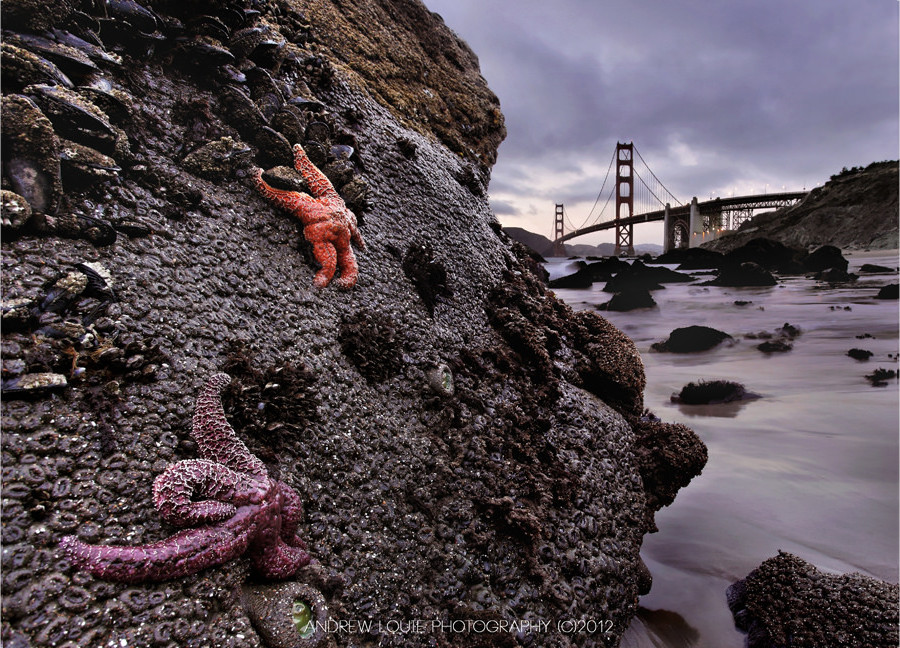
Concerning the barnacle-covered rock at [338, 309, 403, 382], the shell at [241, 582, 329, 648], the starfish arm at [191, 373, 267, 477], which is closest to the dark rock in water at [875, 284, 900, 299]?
the barnacle-covered rock at [338, 309, 403, 382]

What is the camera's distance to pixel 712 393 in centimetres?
696

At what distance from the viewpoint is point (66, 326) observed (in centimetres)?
146

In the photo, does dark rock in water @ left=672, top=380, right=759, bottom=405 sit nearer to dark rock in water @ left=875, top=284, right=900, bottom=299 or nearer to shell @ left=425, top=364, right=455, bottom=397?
dark rock in water @ left=875, top=284, right=900, bottom=299

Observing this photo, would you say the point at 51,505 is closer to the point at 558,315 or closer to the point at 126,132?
the point at 126,132

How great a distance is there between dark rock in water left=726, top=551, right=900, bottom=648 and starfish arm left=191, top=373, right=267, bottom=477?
3.27m

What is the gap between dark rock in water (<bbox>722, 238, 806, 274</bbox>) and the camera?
37.5ft

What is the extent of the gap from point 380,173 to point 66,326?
2.34 m

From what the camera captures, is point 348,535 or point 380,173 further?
point 380,173

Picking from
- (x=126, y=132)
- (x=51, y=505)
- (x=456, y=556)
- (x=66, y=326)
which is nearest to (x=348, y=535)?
(x=456, y=556)

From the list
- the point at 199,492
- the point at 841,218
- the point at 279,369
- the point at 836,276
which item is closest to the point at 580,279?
the point at 836,276

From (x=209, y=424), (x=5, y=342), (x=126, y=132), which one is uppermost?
(x=126, y=132)

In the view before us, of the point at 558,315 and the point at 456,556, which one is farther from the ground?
the point at 558,315

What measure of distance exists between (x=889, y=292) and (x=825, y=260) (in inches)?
112

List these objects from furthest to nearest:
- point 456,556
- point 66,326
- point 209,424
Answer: point 456,556
point 209,424
point 66,326
